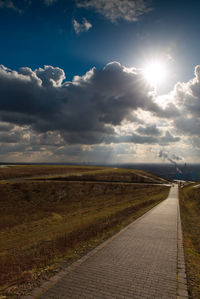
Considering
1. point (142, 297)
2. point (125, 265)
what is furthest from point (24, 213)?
point (142, 297)

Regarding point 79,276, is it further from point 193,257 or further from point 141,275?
point 193,257

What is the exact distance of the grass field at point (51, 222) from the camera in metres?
8.19

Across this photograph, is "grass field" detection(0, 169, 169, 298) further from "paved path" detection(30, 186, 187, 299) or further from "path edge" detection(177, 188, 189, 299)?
"path edge" detection(177, 188, 189, 299)

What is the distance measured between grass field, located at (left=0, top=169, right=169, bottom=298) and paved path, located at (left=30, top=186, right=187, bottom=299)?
96 cm

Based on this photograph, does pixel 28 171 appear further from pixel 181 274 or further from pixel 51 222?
pixel 181 274

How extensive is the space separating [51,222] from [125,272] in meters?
15.3

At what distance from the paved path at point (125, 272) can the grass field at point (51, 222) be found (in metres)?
0.96

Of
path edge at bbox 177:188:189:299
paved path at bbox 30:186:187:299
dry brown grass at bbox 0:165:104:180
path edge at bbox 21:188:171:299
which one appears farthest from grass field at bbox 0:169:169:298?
dry brown grass at bbox 0:165:104:180

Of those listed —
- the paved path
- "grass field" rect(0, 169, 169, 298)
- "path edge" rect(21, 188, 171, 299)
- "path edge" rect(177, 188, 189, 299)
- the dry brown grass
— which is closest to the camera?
"path edge" rect(21, 188, 171, 299)

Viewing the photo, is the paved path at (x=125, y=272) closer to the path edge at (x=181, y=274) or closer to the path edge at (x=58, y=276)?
the path edge at (x=58, y=276)

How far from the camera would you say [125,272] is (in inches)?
291

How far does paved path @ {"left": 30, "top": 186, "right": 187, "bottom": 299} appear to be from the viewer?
6.02 m

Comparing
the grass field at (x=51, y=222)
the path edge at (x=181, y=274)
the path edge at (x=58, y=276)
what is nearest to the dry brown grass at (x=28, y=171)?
the grass field at (x=51, y=222)

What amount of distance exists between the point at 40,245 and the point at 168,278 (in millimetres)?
7803
